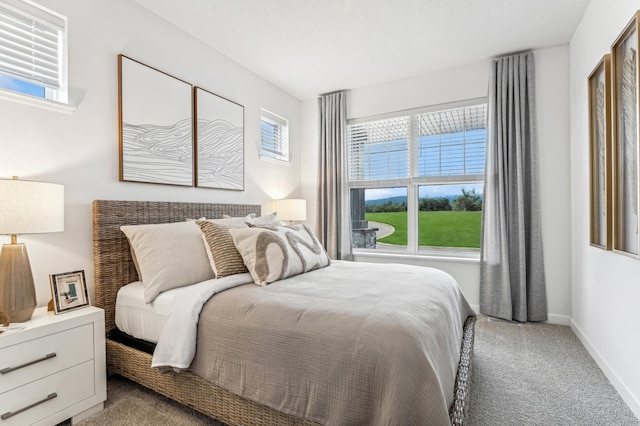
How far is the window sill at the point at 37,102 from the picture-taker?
5.82 feet

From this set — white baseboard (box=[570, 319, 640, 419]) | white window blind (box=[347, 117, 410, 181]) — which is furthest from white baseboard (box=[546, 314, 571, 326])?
white window blind (box=[347, 117, 410, 181])

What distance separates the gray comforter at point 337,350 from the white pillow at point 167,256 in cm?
43

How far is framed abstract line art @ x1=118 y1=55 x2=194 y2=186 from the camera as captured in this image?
2.34 meters

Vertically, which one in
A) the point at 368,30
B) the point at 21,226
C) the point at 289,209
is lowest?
the point at 21,226

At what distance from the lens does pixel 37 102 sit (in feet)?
6.18

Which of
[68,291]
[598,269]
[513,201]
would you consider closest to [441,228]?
[513,201]

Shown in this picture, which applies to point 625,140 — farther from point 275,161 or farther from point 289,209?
point 275,161

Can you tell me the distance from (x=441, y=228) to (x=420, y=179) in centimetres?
63

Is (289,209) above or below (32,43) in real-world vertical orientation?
below

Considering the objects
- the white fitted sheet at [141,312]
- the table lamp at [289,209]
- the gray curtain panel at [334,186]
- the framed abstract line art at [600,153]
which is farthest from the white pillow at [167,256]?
the framed abstract line art at [600,153]

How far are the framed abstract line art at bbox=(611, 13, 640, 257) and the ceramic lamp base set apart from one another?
3.15m

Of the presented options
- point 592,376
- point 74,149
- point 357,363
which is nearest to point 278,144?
point 74,149

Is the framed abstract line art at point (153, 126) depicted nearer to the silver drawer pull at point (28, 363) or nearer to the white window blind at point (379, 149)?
the silver drawer pull at point (28, 363)

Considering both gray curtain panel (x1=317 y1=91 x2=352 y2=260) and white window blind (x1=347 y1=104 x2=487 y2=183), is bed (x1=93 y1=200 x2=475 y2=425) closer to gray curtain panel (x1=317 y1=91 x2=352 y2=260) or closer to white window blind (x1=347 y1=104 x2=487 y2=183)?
gray curtain panel (x1=317 y1=91 x2=352 y2=260)
